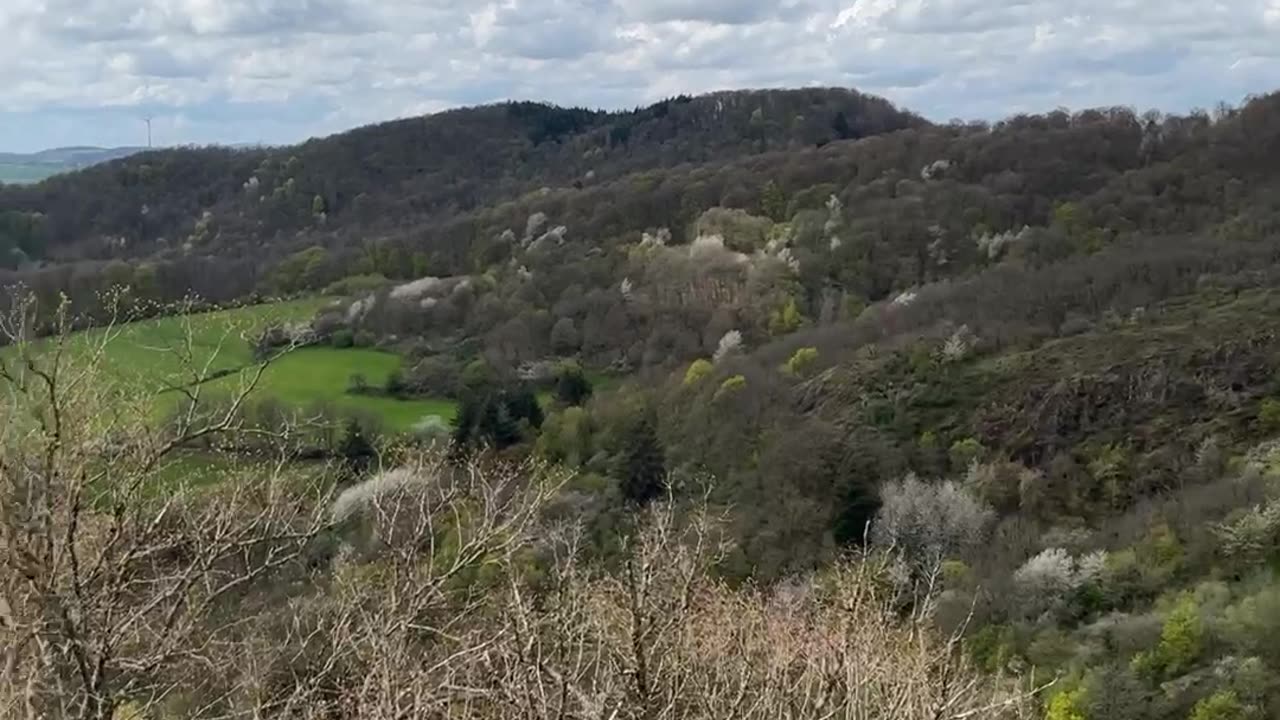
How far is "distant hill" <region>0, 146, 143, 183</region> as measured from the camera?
499 ft

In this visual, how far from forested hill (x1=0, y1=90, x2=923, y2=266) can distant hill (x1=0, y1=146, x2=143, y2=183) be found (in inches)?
2397

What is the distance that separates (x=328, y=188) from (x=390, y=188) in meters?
4.71

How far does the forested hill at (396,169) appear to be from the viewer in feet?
283

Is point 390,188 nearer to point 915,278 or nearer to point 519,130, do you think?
point 519,130

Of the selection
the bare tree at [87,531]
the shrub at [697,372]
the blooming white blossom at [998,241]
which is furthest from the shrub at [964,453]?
→ the bare tree at [87,531]

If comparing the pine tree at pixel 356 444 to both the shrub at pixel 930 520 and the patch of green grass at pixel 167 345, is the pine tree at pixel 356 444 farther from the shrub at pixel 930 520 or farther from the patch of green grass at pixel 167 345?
the patch of green grass at pixel 167 345

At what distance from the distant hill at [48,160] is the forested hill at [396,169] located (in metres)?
60.9

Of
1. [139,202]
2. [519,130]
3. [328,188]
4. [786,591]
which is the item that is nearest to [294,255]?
[328,188]

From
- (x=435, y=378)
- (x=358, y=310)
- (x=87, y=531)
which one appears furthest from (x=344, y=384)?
(x=87, y=531)

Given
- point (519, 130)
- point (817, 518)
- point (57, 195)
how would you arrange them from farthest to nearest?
1. point (519, 130)
2. point (57, 195)
3. point (817, 518)

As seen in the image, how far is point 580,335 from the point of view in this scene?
52969mm

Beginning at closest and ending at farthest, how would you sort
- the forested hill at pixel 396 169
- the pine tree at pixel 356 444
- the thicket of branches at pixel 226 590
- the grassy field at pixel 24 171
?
the thicket of branches at pixel 226 590
the pine tree at pixel 356 444
the forested hill at pixel 396 169
the grassy field at pixel 24 171

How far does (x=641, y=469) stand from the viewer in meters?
35.0

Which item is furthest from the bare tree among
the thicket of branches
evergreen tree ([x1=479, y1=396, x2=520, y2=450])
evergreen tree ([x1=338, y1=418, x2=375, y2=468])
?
evergreen tree ([x1=479, y1=396, x2=520, y2=450])
